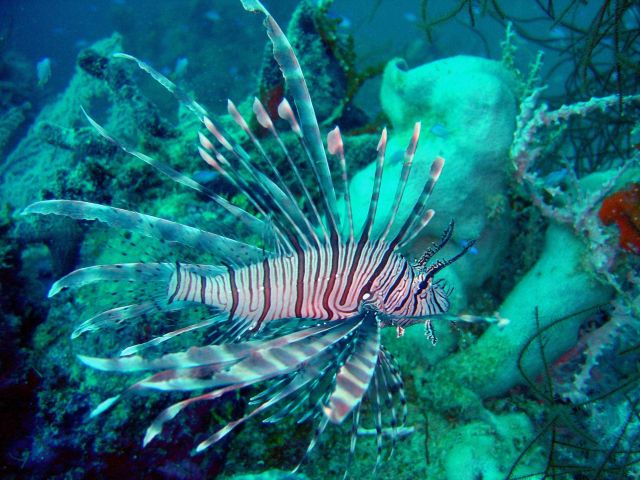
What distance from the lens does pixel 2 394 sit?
2.80m

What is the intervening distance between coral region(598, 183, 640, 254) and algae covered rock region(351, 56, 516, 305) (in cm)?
89

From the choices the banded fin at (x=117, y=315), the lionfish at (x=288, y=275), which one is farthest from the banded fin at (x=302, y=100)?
the banded fin at (x=117, y=315)

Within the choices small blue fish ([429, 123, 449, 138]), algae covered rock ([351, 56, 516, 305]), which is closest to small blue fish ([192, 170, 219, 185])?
algae covered rock ([351, 56, 516, 305])

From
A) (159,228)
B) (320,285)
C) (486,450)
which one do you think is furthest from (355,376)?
(486,450)

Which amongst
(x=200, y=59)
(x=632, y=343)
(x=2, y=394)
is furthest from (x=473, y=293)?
(x=200, y=59)

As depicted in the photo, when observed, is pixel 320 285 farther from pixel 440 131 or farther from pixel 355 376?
pixel 440 131

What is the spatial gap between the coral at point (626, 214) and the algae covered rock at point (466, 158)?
889mm

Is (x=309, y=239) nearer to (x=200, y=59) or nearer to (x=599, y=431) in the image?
(x=599, y=431)

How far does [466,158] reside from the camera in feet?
12.9

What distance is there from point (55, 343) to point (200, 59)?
17758 millimetres

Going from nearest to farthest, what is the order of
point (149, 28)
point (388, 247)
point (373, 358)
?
point (373, 358), point (388, 247), point (149, 28)

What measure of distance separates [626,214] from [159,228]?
139 inches

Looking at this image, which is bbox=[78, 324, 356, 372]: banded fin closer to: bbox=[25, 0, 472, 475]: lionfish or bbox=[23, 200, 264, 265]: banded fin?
bbox=[25, 0, 472, 475]: lionfish

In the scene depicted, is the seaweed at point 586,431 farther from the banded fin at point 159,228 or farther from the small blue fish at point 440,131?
the banded fin at point 159,228
